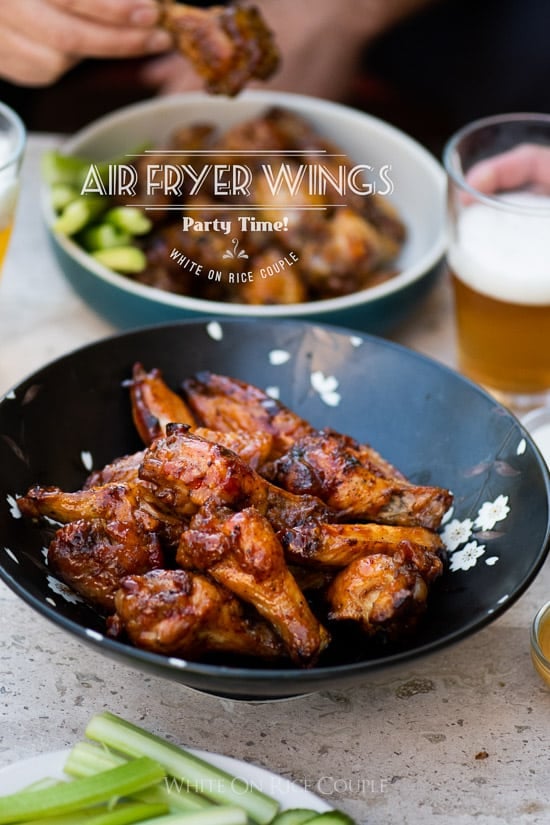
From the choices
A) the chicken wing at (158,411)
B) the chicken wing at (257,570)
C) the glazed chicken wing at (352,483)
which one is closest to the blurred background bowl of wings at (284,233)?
the chicken wing at (158,411)

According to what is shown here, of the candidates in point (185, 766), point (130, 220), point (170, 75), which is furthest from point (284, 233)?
point (185, 766)

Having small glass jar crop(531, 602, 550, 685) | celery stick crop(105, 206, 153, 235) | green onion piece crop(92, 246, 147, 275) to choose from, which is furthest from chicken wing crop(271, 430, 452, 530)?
celery stick crop(105, 206, 153, 235)

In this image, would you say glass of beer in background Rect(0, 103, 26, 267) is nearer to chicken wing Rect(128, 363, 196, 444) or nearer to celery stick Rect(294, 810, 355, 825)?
chicken wing Rect(128, 363, 196, 444)

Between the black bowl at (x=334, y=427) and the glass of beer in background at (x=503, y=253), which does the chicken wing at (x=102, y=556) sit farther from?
the glass of beer in background at (x=503, y=253)

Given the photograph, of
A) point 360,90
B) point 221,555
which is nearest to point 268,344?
point 221,555

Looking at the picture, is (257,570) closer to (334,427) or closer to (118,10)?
(334,427)
